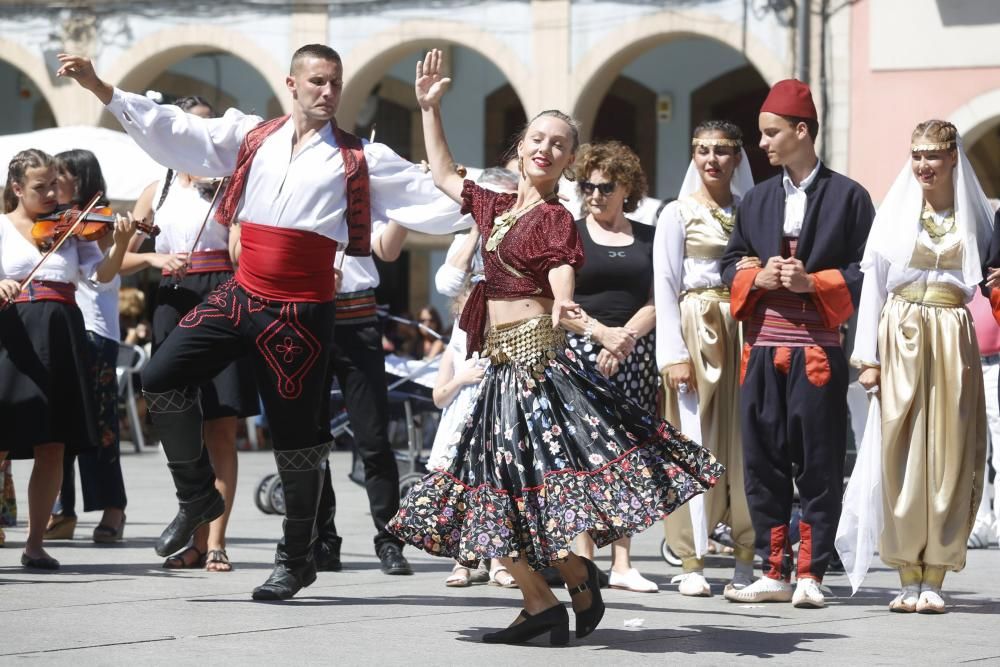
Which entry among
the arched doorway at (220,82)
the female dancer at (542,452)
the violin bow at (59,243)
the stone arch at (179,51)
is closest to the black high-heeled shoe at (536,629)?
the female dancer at (542,452)

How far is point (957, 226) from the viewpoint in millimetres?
7102

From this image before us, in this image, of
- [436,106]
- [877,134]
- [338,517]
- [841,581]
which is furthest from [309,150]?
[877,134]

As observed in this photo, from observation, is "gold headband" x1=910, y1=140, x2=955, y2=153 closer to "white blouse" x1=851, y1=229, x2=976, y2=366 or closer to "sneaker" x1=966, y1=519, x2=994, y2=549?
"white blouse" x1=851, y1=229, x2=976, y2=366

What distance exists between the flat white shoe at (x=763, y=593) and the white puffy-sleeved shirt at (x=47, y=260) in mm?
3196

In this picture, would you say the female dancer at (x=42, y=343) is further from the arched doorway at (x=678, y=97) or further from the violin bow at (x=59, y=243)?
the arched doorway at (x=678, y=97)

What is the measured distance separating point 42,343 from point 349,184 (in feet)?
6.59

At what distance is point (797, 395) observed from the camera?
7117 mm

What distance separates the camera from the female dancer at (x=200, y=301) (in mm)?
7934

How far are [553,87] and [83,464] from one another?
12.0 metres

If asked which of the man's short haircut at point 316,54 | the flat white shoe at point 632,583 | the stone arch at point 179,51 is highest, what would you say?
the stone arch at point 179,51

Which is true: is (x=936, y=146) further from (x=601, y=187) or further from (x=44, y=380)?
(x=44, y=380)

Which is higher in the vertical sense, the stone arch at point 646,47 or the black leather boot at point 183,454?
the stone arch at point 646,47

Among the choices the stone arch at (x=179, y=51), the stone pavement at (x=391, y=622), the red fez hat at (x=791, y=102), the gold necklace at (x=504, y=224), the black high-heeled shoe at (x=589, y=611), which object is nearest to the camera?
the stone pavement at (x=391, y=622)

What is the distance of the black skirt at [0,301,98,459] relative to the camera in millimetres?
7898
